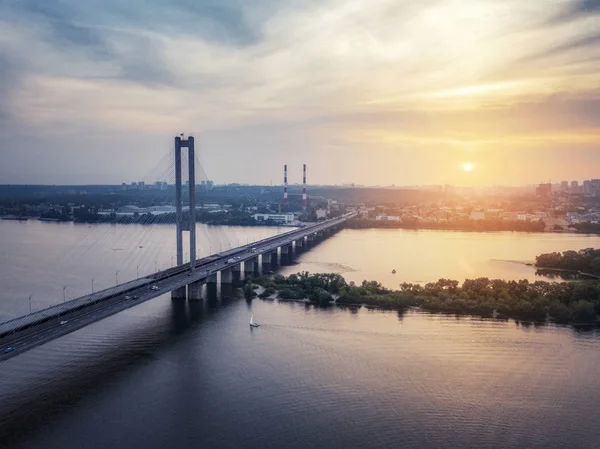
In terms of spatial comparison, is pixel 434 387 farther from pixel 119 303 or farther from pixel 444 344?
pixel 119 303

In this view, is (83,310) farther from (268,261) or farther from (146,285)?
(268,261)

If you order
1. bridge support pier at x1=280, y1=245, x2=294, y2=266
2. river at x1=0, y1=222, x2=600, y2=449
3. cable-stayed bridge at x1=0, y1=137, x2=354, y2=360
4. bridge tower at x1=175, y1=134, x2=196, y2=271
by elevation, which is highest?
bridge tower at x1=175, y1=134, x2=196, y2=271

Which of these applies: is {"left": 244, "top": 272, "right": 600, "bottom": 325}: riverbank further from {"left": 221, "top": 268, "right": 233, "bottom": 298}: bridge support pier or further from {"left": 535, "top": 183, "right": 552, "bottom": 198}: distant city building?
{"left": 535, "top": 183, "right": 552, "bottom": 198}: distant city building

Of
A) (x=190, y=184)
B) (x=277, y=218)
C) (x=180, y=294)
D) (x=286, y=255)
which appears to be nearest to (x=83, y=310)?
(x=180, y=294)

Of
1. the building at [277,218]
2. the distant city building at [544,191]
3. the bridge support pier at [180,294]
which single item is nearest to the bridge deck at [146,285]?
the bridge support pier at [180,294]

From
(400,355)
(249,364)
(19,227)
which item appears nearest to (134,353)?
(249,364)

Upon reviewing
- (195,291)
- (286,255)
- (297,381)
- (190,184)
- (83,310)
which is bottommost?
(297,381)

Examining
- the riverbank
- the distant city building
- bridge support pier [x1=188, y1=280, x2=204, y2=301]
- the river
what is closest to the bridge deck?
bridge support pier [x1=188, y1=280, x2=204, y2=301]
